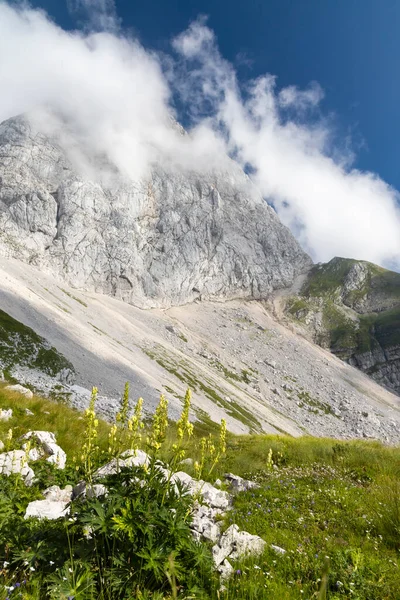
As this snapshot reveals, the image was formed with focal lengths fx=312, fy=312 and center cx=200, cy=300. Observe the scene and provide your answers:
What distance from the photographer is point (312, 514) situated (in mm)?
7770

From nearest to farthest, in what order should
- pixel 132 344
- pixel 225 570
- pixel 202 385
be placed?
pixel 225 570
pixel 202 385
pixel 132 344

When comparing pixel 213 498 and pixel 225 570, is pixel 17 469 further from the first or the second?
pixel 225 570

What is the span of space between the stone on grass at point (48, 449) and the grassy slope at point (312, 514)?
497mm

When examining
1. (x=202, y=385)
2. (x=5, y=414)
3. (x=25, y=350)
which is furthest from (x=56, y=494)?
(x=202, y=385)

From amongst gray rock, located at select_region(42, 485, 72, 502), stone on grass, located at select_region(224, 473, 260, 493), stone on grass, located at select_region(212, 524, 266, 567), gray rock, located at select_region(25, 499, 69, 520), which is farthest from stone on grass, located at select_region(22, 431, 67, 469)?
stone on grass, located at select_region(224, 473, 260, 493)

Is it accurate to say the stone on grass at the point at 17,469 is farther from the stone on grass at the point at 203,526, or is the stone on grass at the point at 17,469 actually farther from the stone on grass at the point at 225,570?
the stone on grass at the point at 225,570

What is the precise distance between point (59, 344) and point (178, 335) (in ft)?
304

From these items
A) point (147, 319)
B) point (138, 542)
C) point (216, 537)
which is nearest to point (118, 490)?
point (138, 542)

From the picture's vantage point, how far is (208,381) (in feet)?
355

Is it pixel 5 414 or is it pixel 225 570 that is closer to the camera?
pixel 225 570

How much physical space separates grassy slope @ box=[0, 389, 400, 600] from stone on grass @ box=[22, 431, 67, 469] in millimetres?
497

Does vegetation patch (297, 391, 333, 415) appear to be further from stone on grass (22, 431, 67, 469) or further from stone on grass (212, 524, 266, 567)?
stone on grass (212, 524, 266, 567)

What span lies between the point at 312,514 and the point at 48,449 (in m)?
7.20

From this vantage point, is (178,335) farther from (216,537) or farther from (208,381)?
(216,537)
